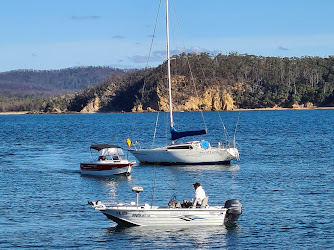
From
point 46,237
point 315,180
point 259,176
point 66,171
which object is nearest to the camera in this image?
point 46,237

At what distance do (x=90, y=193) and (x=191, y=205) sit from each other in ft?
39.2

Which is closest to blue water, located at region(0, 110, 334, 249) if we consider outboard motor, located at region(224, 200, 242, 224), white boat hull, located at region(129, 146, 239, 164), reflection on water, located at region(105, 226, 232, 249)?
reflection on water, located at region(105, 226, 232, 249)

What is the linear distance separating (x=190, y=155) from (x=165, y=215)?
22.6 metres

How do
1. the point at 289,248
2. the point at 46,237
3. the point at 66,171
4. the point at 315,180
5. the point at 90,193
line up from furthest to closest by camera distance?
the point at 66,171, the point at 315,180, the point at 90,193, the point at 46,237, the point at 289,248

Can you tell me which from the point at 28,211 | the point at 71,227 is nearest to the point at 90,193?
the point at 28,211

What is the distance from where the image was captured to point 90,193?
38.1m

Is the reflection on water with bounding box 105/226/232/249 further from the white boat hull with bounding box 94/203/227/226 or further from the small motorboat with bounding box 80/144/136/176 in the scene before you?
the small motorboat with bounding box 80/144/136/176

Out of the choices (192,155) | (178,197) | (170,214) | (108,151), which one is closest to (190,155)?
(192,155)

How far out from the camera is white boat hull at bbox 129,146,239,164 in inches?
1955

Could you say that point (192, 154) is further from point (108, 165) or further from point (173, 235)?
point (173, 235)

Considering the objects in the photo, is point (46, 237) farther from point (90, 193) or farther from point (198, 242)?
point (90, 193)

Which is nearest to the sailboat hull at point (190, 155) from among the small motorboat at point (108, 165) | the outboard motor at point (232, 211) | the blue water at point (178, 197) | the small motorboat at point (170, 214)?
the blue water at point (178, 197)

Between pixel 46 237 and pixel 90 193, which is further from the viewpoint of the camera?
pixel 90 193

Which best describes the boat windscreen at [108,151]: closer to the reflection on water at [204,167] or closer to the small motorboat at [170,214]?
the reflection on water at [204,167]
